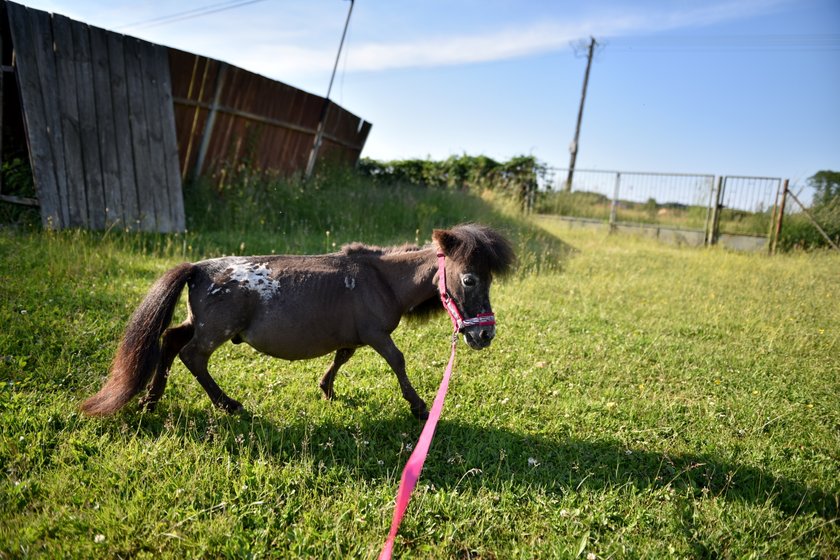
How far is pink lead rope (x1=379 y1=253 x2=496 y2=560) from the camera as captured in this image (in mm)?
2330

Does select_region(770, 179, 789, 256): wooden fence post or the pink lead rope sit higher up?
select_region(770, 179, 789, 256): wooden fence post

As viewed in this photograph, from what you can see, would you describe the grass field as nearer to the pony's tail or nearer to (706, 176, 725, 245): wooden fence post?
the pony's tail

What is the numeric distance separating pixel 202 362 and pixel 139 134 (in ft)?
22.4

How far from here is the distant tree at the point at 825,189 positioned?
15.3 metres

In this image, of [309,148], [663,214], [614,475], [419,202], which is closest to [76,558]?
[614,475]

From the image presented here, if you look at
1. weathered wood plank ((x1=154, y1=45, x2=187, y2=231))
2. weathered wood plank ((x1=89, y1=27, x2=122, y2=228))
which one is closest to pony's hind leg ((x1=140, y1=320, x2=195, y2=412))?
weathered wood plank ((x1=89, y1=27, x2=122, y2=228))

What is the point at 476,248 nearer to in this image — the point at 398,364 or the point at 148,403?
the point at 398,364

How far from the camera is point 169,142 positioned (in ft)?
29.9

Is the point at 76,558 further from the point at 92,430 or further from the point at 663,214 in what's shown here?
the point at 663,214

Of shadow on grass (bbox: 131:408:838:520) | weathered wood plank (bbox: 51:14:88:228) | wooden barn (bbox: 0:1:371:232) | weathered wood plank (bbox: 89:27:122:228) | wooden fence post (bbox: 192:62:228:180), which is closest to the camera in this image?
shadow on grass (bbox: 131:408:838:520)

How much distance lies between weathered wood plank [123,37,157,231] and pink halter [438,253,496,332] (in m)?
6.91

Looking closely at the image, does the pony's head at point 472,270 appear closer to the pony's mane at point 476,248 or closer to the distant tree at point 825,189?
the pony's mane at point 476,248

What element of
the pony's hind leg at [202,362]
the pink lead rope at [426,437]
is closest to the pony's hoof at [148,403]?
the pony's hind leg at [202,362]

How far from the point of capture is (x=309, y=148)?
12930mm
